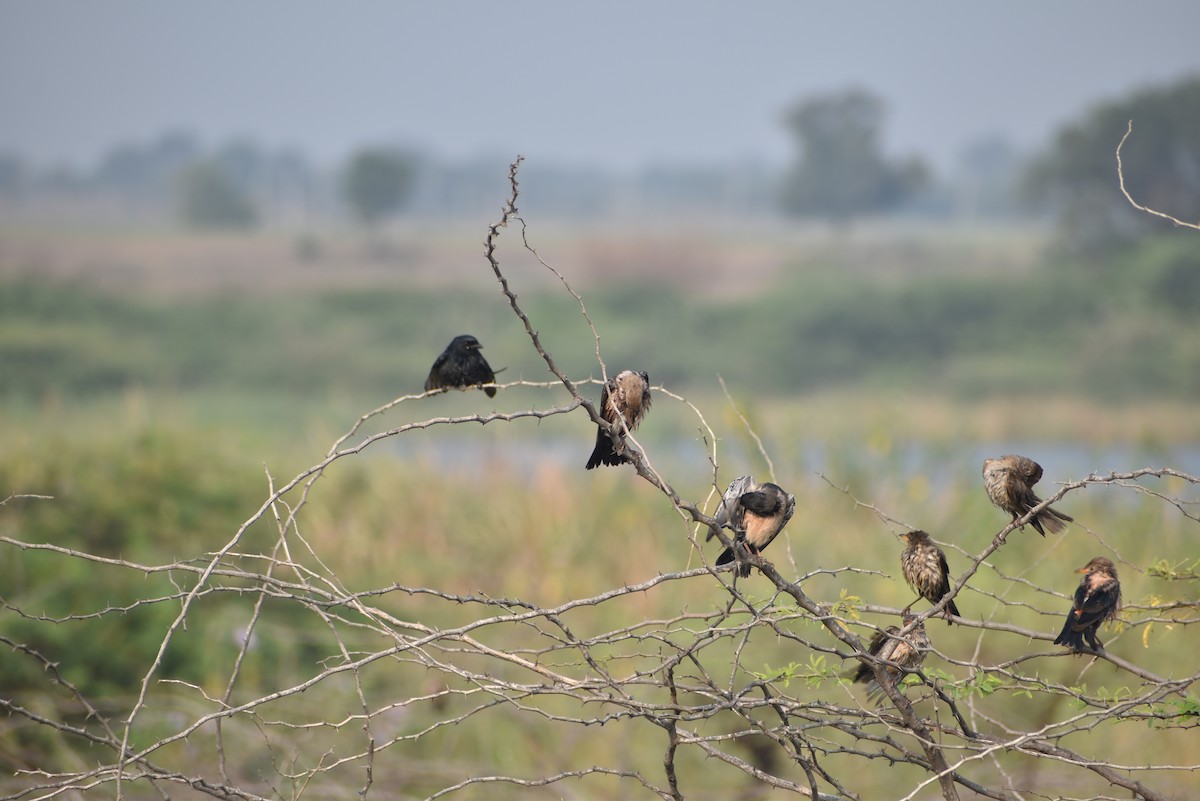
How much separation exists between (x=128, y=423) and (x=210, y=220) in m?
54.0

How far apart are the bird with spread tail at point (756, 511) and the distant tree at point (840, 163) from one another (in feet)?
226

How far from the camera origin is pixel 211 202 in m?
65.4

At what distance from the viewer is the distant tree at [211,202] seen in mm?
64625

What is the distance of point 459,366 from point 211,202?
214 feet

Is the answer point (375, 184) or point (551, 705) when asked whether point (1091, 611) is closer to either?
point (551, 705)

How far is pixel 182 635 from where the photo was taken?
8.34 meters

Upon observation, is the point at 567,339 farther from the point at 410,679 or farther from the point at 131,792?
the point at 131,792

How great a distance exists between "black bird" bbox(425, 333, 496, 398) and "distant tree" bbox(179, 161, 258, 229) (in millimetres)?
62601

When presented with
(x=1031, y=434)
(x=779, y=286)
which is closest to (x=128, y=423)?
(x=1031, y=434)

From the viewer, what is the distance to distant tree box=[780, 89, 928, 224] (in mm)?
70188

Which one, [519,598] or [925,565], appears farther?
[519,598]

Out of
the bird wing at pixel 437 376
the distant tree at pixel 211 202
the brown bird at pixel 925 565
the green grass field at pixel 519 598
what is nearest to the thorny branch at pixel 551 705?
the green grass field at pixel 519 598

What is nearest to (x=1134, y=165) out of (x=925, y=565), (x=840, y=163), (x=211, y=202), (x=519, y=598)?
(x=840, y=163)

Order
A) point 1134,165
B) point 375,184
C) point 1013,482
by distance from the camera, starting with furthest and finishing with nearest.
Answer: point 375,184, point 1134,165, point 1013,482
